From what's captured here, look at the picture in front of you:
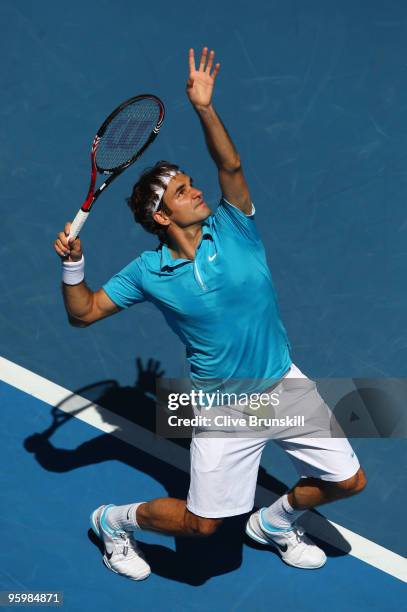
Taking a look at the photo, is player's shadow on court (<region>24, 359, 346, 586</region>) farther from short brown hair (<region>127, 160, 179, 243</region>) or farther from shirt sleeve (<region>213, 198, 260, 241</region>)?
shirt sleeve (<region>213, 198, 260, 241</region>)

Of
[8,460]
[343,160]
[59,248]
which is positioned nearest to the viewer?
[59,248]

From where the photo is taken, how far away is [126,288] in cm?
548

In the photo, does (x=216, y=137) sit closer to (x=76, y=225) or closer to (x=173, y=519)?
(x=76, y=225)

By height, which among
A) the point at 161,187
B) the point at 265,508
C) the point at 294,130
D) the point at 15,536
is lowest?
the point at 15,536

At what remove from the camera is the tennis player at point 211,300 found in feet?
17.1

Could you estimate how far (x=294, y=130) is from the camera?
782 cm

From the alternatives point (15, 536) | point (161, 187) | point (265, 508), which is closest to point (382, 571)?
point (265, 508)

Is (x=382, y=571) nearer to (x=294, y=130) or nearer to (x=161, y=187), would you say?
(x=161, y=187)

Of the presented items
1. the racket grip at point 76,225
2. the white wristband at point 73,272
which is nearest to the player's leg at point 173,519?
the white wristband at point 73,272

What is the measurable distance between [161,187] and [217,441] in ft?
4.72

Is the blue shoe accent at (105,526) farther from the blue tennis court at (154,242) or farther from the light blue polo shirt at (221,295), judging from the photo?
the light blue polo shirt at (221,295)

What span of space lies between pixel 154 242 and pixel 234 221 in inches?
90.2

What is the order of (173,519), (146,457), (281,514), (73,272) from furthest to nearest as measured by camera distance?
1. (146,457)
2. (281,514)
3. (173,519)
4. (73,272)

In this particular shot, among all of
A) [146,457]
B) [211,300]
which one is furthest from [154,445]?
[211,300]
